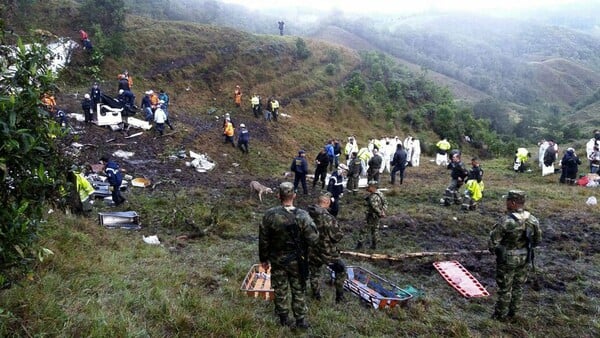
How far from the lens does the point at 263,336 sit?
4.67 metres

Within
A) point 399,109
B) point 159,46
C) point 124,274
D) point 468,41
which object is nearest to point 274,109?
point 159,46

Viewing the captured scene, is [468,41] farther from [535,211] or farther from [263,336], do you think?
[263,336]

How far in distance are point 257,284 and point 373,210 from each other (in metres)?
3.16

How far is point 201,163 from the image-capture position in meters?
15.9

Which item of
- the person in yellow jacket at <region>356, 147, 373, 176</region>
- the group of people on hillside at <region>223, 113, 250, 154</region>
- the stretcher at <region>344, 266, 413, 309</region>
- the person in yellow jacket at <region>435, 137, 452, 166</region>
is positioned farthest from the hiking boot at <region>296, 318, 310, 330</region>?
the person in yellow jacket at <region>435, 137, 452, 166</region>

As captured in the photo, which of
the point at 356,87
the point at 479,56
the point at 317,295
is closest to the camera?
the point at 317,295

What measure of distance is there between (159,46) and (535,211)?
23.5 m

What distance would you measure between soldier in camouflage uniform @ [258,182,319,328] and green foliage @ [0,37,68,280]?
233cm

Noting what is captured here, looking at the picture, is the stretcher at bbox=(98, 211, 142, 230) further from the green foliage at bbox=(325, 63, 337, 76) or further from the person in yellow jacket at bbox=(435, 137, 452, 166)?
the green foliage at bbox=(325, 63, 337, 76)

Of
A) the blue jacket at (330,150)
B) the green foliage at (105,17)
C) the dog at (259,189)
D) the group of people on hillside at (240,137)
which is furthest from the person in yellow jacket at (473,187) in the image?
the green foliage at (105,17)

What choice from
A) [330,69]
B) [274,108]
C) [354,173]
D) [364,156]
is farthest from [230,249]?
[330,69]

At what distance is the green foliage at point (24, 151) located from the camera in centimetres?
304

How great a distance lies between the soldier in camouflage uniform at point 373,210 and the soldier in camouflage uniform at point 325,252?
2433 mm

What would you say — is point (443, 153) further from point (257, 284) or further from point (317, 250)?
point (317, 250)
